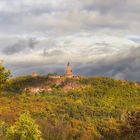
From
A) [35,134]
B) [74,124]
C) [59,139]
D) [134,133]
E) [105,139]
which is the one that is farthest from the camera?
[74,124]

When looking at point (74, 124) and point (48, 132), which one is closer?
point (48, 132)

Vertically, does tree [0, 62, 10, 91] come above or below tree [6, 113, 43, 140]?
above

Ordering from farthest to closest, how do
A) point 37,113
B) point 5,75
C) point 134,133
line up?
point 37,113 → point 134,133 → point 5,75

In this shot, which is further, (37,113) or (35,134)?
(37,113)

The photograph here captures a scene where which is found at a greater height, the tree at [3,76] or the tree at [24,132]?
the tree at [3,76]

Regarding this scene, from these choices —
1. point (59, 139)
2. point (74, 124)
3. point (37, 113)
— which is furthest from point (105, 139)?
point (37, 113)

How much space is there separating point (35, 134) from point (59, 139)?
3348 cm

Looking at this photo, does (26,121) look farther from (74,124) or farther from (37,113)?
(37,113)

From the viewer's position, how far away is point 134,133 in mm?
70500

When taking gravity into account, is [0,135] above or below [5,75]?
below

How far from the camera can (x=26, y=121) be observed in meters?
68.1

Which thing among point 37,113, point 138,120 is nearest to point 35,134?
point 138,120

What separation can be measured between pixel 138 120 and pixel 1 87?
71.8ft

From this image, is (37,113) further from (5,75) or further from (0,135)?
(5,75)
